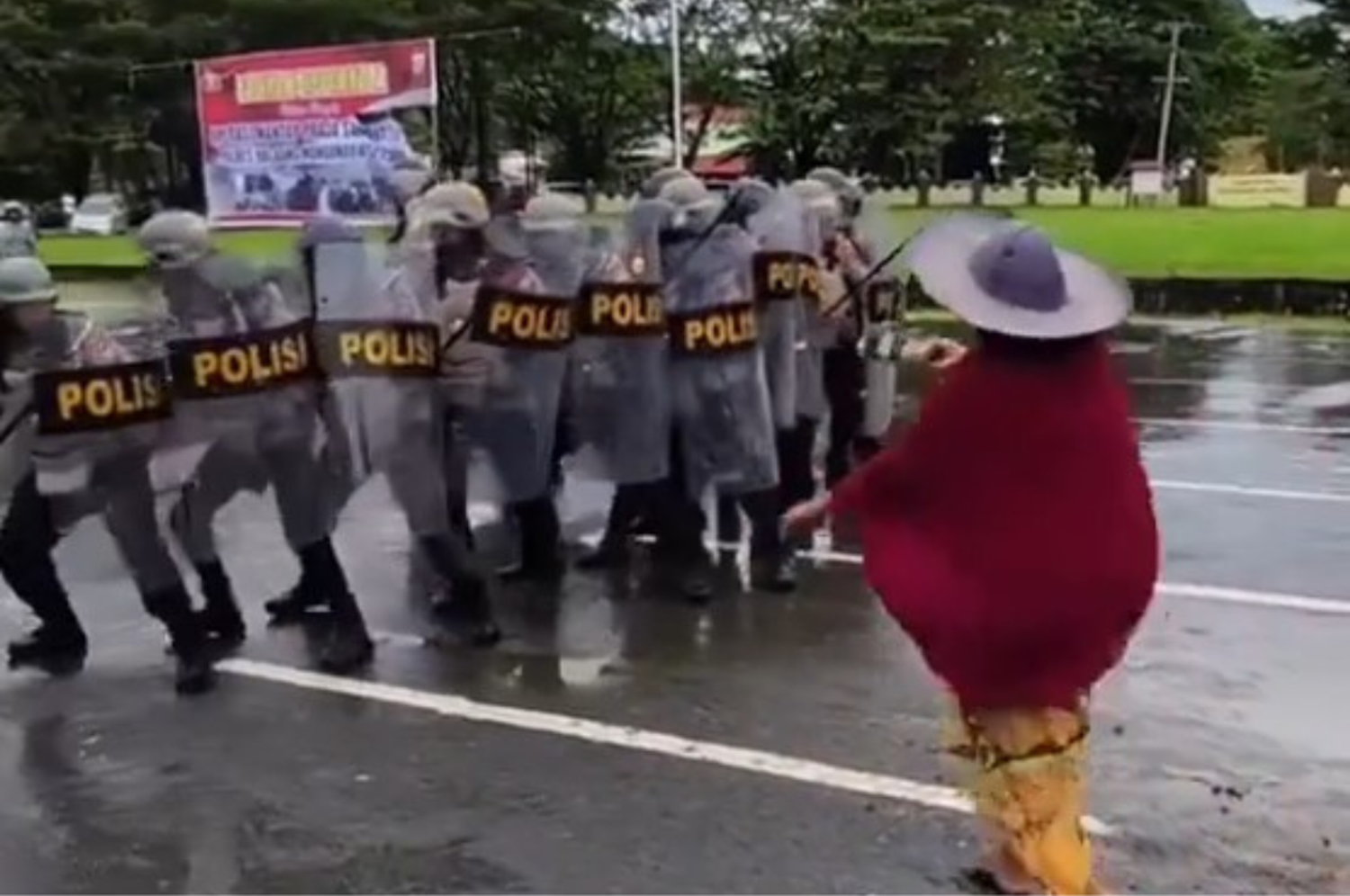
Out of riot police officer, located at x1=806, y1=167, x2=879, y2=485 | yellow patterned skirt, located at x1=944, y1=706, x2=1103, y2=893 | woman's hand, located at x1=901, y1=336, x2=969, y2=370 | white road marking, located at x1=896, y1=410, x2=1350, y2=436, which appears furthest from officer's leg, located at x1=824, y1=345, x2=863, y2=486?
yellow patterned skirt, located at x1=944, y1=706, x2=1103, y2=893

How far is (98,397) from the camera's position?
727 cm

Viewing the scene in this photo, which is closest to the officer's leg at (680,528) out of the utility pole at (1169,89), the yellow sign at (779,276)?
the yellow sign at (779,276)

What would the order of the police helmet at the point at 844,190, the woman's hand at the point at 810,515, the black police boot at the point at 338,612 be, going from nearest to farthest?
the woman's hand at the point at 810,515 < the black police boot at the point at 338,612 < the police helmet at the point at 844,190

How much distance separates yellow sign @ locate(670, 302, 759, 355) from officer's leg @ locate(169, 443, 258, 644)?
1.90 m

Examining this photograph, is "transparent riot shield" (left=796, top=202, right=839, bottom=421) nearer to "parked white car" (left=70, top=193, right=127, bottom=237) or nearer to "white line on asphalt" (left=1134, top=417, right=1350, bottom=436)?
"white line on asphalt" (left=1134, top=417, right=1350, bottom=436)

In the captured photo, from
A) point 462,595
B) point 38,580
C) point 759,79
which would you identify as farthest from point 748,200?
point 759,79

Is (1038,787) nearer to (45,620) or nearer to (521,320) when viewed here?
(521,320)

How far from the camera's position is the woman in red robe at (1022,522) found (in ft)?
14.4

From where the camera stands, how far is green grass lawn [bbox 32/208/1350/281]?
24.9m

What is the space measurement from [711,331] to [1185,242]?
23.5 metres

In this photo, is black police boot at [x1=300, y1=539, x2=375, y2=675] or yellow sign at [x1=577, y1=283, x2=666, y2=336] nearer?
black police boot at [x1=300, y1=539, x2=375, y2=675]

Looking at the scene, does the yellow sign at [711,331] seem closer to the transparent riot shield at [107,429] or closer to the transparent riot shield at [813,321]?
the transparent riot shield at [813,321]

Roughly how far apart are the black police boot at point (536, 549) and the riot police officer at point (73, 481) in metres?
1.80

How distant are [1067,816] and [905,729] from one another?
87.0 inches
